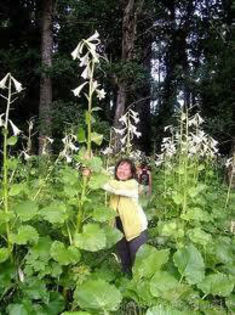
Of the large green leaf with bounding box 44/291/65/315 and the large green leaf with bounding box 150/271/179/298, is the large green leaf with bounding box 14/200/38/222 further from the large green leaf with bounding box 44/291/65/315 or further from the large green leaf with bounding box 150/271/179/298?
the large green leaf with bounding box 150/271/179/298

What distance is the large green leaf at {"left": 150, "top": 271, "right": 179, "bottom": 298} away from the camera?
368cm

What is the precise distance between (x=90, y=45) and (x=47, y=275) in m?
1.65

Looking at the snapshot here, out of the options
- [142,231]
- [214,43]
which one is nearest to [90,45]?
[142,231]

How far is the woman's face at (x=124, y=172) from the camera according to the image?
509 cm

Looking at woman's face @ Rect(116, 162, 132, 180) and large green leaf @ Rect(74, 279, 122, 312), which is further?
woman's face @ Rect(116, 162, 132, 180)

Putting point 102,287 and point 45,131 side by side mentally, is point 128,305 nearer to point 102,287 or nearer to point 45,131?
point 102,287

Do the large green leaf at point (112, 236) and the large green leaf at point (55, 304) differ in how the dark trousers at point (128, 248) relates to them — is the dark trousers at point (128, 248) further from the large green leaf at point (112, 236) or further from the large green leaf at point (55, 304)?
the large green leaf at point (55, 304)

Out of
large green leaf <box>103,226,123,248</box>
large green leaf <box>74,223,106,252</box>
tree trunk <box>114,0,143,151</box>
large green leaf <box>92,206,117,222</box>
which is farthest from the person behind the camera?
tree trunk <box>114,0,143,151</box>

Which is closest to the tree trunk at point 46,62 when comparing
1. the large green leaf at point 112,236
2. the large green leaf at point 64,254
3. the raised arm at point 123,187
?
the raised arm at point 123,187

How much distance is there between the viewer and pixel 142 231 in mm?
5168

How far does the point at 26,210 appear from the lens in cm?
375

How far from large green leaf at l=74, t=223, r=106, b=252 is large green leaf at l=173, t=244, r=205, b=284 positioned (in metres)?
0.71

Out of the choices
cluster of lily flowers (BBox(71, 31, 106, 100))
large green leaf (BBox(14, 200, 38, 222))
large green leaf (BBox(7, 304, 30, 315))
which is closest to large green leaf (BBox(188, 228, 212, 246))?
large green leaf (BBox(14, 200, 38, 222))

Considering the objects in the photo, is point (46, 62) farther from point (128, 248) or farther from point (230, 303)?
point (230, 303)
